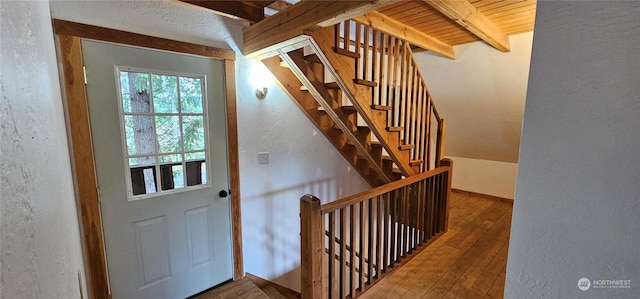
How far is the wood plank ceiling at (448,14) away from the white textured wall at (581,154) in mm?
950

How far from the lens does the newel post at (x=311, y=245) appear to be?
162 centimetres

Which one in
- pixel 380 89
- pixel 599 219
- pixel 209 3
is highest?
pixel 209 3

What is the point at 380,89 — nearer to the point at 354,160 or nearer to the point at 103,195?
the point at 354,160

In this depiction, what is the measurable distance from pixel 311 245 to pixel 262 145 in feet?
3.66

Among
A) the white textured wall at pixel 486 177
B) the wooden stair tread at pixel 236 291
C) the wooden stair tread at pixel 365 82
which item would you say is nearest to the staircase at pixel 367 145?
the wooden stair tread at pixel 365 82

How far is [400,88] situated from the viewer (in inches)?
96.9

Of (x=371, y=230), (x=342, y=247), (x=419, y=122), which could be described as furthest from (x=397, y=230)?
(x=419, y=122)

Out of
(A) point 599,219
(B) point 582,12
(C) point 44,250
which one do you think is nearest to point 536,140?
(A) point 599,219

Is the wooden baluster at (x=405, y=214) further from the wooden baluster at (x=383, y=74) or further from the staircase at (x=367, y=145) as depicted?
the wooden baluster at (x=383, y=74)

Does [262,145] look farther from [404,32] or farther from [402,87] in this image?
[404,32]

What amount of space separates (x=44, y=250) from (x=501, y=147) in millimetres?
5050

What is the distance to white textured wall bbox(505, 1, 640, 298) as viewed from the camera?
2.49 feet

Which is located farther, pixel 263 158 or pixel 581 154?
pixel 263 158

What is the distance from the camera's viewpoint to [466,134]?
4.36m
